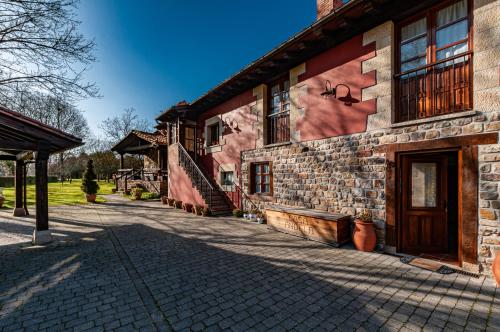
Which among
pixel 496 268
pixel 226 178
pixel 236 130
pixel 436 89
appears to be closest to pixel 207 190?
pixel 226 178

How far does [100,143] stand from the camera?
3572 centimetres

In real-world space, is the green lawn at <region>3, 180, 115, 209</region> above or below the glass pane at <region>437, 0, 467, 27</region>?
below

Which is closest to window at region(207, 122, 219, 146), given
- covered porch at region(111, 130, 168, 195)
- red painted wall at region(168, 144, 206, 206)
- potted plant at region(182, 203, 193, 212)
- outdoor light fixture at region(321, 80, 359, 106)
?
red painted wall at region(168, 144, 206, 206)

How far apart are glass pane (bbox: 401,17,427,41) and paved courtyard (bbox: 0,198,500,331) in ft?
15.6

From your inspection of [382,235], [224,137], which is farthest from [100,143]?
[382,235]

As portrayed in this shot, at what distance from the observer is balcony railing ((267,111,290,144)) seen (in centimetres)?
770

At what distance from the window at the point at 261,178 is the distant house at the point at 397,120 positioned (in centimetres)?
15

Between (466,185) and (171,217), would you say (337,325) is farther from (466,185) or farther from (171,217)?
(171,217)

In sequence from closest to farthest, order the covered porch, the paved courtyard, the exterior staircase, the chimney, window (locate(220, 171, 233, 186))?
the paved courtyard → the chimney → the exterior staircase → window (locate(220, 171, 233, 186)) → the covered porch

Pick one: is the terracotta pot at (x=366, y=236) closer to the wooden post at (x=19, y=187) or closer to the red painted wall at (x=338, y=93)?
the red painted wall at (x=338, y=93)

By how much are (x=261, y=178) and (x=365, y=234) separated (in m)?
4.31

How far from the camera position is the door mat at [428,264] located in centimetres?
396

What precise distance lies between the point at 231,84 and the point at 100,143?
35.5 meters

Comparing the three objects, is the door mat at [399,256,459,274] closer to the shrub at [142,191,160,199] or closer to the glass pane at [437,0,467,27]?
the glass pane at [437,0,467,27]
